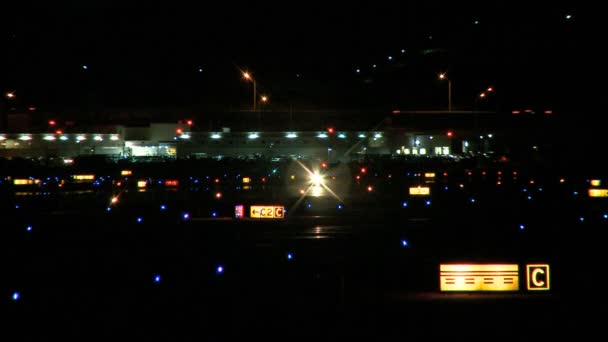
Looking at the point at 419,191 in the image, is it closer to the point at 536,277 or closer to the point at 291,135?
the point at 536,277

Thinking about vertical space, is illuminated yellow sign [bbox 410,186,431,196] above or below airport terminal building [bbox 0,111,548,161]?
below

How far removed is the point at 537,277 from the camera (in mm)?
11117

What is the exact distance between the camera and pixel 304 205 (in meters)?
23.4

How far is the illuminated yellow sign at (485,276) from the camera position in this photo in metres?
11.1

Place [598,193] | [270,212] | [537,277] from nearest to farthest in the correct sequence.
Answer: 1. [537,277]
2. [270,212]
3. [598,193]

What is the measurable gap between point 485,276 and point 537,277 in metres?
0.98

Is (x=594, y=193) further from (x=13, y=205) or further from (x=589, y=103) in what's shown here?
(x=13, y=205)

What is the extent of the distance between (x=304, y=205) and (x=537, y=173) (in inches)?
536

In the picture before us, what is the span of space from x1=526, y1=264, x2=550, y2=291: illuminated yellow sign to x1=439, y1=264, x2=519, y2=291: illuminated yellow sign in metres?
0.22

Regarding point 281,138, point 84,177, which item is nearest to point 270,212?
point 84,177

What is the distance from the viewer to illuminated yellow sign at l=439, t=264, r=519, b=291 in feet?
36.6

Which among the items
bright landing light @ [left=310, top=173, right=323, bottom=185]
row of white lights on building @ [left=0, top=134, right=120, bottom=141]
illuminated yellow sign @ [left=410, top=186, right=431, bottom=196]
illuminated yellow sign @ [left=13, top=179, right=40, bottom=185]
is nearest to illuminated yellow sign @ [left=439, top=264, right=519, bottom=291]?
illuminated yellow sign @ [left=410, top=186, right=431, bottom=196]

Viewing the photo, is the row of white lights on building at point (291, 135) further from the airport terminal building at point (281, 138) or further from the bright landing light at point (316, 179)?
the bright landing light at point (316, 179)

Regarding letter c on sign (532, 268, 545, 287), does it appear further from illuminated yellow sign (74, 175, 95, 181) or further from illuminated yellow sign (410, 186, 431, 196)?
illuminated yellow sign (74, 175, 95, 181)
